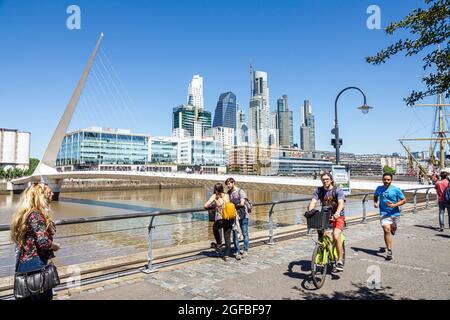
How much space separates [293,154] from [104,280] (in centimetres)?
17507

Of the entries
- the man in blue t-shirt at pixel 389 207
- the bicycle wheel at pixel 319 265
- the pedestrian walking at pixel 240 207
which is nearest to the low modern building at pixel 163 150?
the pedestrian walking at pixel 240 207

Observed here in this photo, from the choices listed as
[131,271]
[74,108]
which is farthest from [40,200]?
[74,108]

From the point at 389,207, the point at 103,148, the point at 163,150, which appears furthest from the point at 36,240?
the point at 163,150

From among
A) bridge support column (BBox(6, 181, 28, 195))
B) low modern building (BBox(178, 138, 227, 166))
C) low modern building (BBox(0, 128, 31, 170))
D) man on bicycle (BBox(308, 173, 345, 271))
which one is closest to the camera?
man on bicycle (BBox(308, 173, 345, 271))

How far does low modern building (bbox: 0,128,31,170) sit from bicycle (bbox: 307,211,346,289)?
12830cm

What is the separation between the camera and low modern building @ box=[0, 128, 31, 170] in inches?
4419

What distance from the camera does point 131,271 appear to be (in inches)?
205

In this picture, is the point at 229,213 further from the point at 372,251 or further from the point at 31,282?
the point at 31,282

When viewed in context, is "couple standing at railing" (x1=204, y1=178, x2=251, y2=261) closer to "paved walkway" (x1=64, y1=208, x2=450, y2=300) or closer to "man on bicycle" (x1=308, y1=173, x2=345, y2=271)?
"paved walkway" (x1=64, y1=208, x2=450, y2=300)

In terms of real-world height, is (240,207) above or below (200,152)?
below

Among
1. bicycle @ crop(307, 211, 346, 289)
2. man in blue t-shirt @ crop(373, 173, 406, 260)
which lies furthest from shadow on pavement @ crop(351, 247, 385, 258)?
bicycle @ crop(307, 211, 346, 289)

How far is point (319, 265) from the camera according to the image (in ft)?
15.0

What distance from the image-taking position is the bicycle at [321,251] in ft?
14.6

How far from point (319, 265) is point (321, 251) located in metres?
0.19
